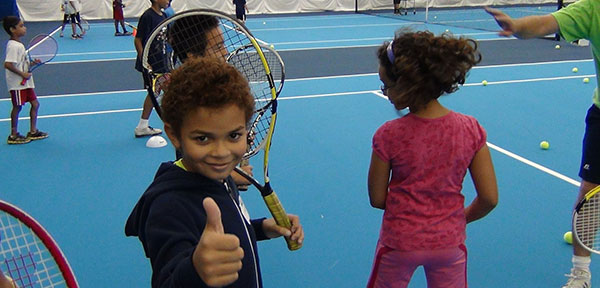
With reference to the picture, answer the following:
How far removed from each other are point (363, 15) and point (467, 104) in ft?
43.5

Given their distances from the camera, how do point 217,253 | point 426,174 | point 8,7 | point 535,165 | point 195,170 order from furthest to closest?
point 8,7
point 535,165
point 426,174
point 195,170
point 217,253

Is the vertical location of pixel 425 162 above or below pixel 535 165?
above

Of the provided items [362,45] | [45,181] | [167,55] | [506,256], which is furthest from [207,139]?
[362,45]

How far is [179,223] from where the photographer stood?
1.25 m

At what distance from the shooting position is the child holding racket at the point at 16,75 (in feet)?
16.6

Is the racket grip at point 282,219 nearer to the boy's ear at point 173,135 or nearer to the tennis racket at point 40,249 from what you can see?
the boy's ear at point 173,135

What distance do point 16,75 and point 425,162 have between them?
15.0 ft

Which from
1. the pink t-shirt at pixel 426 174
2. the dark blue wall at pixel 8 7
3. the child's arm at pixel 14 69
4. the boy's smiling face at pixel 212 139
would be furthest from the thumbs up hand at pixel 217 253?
the dark blue wall at pixel 8 7

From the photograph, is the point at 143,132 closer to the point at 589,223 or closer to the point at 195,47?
the point at 195,47

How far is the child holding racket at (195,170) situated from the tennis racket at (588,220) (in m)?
1.41

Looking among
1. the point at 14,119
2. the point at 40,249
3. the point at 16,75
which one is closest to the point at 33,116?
the point at 14,119

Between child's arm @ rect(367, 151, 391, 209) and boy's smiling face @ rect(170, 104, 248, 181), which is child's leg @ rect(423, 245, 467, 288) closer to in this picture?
child's arm @ rect(367, 151, 391, 209)

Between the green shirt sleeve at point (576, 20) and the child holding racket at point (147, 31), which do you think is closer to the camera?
the green shirt sleeve at point (576, 20)

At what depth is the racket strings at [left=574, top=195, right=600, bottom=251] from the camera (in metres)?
2.18
